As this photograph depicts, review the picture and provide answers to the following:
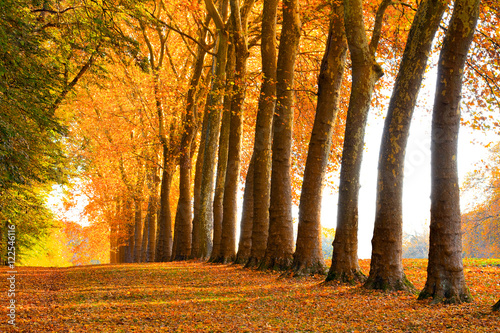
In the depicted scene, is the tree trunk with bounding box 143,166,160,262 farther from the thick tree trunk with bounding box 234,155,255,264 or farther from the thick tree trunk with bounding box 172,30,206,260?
the thick tree trunk with bounding box 234,155,255,264

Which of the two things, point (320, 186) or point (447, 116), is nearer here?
point (447, 116)

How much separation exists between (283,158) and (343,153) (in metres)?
2.93

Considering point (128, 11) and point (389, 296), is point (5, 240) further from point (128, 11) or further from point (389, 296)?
point (389, 296)

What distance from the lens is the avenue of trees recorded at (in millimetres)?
7207

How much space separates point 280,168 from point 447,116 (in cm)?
618

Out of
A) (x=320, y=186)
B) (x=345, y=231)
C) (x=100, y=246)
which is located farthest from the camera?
(x=100, y=246)

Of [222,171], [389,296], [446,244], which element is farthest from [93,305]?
[222,171]

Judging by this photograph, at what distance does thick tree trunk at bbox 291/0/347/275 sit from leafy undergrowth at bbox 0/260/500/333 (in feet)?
1.98

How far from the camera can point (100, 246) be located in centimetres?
4941

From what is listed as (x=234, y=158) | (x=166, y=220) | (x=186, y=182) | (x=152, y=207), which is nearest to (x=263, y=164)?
(x=234, y=158)

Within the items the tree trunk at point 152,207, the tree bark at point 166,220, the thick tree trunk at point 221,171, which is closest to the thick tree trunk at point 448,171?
the thick tree trunk at point 221,171

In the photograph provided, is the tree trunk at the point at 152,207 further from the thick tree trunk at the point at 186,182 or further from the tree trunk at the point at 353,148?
the tree trunk at the point at 353,148

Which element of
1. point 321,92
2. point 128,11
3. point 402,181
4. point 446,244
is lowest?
point 446,244

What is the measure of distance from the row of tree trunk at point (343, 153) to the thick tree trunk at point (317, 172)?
25 millimetres
